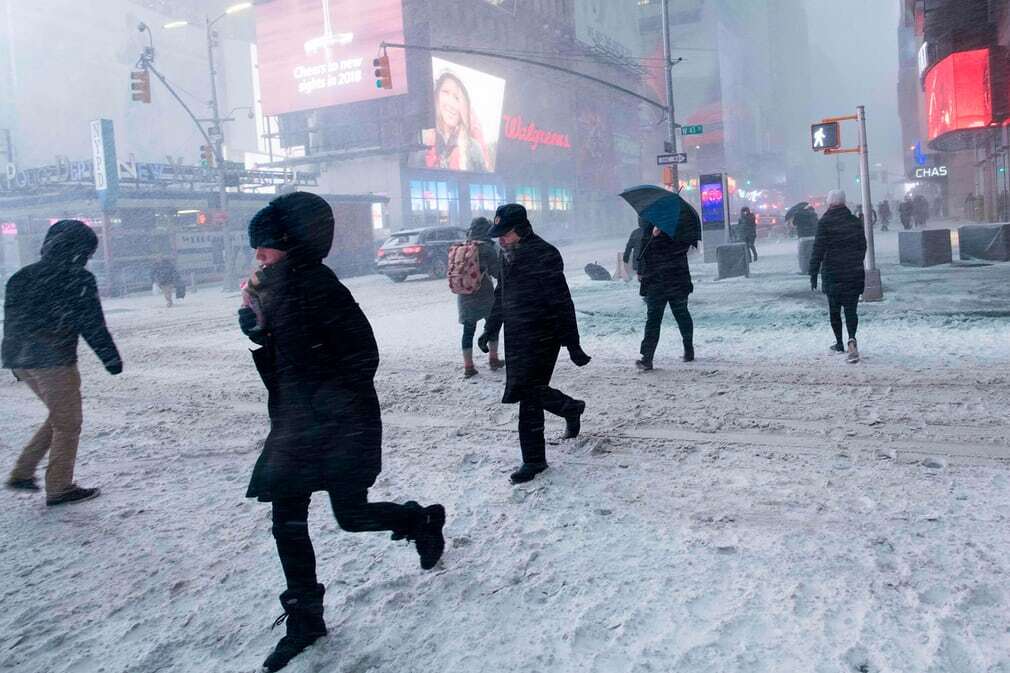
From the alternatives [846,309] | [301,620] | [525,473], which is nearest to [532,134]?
[846,309]

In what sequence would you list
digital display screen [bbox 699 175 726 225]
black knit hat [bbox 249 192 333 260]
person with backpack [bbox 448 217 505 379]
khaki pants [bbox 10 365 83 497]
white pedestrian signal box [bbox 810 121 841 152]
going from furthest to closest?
digital display screen [bbox 699 175 726 225] < white pedestrian signal box [bbox 810 121 841 152] < person with backpack [bbox 448 217 505 379] < khaki pants [bbox 10 365 83 497] < black knit hat [bbox 249 192 333 260]

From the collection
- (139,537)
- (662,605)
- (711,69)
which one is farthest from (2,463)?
(711,69)

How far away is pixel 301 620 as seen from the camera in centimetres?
339

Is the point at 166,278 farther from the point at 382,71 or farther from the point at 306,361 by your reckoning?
the point at 306,361

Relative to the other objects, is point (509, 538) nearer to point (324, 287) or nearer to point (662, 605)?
point (662, 605)

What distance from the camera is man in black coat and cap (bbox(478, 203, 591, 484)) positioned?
5395 millimetres

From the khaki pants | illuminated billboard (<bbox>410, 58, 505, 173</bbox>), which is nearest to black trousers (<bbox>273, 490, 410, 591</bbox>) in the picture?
the khaki pants

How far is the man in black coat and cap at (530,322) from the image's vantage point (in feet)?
17.7

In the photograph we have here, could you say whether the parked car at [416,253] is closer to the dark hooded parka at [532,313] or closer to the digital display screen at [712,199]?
the digital display screen at [712,199]

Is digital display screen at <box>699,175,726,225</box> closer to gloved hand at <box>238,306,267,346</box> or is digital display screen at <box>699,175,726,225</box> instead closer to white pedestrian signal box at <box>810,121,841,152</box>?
white pedestrian signal box at <box>810,121,841,152</box>

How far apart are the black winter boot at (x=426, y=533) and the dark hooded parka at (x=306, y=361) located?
56 cm

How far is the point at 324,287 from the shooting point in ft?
10.9

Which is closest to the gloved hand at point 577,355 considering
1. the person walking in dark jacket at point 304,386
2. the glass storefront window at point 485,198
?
the person walking in dark jacket at point 304,386

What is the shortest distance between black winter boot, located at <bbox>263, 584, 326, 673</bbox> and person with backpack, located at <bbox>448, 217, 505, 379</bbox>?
570 centimetres
